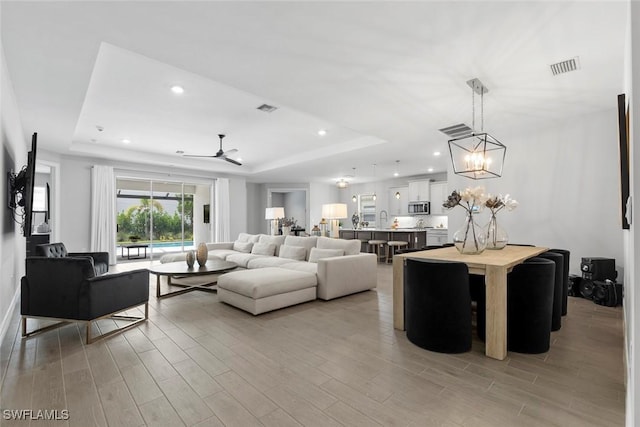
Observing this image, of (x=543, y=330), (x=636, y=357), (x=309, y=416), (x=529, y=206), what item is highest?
(x=529, y=206)

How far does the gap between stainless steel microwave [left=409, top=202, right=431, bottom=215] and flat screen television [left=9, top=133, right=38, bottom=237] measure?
356 inches

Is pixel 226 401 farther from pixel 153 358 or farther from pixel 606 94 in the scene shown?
pixel 606 94

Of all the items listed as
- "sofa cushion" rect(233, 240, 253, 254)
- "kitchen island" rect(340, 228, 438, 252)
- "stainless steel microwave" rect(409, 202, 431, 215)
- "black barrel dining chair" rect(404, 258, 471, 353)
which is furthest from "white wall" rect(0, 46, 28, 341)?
"stainless steel microwave" rect(409, 202, 431, 215)

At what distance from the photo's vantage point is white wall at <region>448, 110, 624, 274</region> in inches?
174

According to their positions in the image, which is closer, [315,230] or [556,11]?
[556,11]

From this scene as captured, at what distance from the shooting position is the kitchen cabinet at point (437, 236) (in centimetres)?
893

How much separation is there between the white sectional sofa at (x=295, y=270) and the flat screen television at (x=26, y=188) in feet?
7.02

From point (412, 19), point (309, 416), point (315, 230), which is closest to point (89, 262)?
point (309, 416)

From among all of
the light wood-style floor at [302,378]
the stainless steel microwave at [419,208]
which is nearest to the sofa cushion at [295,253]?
the light wood-style floor at [302,378]

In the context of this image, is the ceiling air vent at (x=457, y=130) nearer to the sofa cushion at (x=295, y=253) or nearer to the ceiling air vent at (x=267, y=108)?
the ceiling air vent at (x=267, y=108)

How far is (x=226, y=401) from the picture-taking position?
195 centimetres

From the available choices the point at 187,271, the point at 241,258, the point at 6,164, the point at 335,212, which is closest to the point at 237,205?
the point at 335,212

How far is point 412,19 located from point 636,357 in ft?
7.74

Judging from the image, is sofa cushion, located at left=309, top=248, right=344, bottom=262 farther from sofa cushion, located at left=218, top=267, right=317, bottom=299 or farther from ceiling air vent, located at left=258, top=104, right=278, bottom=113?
ceiling air vent, located at left=258, top=104, right=278, bottom=113
